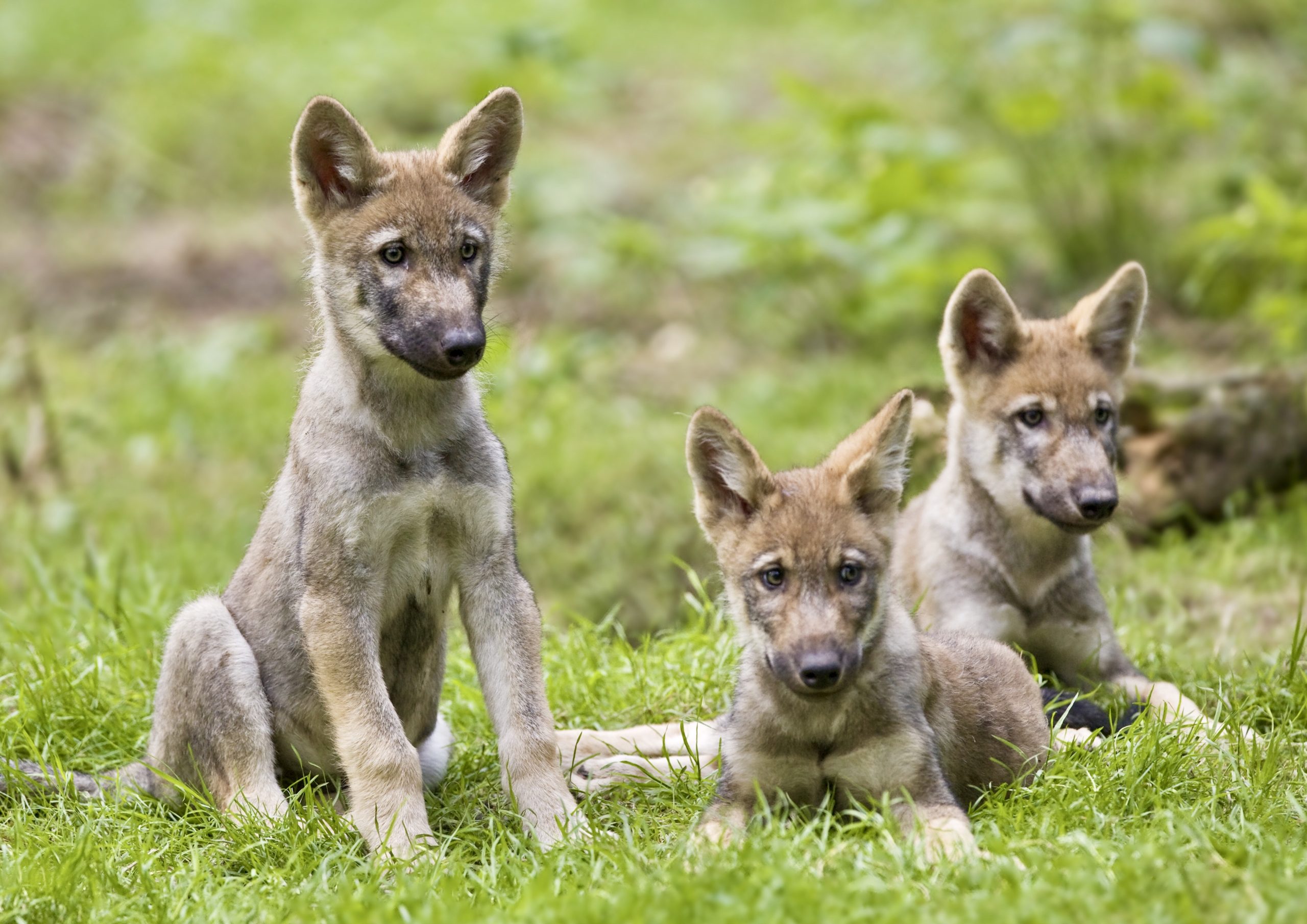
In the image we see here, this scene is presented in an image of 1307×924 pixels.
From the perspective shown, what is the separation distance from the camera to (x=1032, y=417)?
587cm

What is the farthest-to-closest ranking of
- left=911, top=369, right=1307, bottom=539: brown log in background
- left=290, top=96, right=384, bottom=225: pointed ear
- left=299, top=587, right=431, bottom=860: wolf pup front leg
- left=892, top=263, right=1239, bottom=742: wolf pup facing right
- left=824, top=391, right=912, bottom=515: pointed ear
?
1. left=911, top=369, right=1307, bottom=539: brown log in background
2. left=892, top=263, right=1239, bottom=742: wolf pup facing right
3. left=290, top=96, right=384, bottom=225: pointed ear
4. left=299, top=587, right=431, bottom=860: wolf pup front leg
5. left=824, top=391, right=912, bottom=515: pointed ear

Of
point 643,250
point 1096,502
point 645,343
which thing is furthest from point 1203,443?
point 645,343

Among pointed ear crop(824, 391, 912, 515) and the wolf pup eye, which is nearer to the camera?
pointed ear crop(824, 391, 912, 515)

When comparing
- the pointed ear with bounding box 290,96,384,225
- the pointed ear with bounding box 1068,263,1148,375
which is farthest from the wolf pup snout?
the pointed ear with bounding box 1068,263,1148,375

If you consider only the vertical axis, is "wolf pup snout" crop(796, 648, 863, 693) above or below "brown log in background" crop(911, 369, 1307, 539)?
above

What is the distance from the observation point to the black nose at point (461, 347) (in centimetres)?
471

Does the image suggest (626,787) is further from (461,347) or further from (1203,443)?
(1203,443)

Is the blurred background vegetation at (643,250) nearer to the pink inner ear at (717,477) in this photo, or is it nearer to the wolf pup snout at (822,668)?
the pink inner ear at (717,477)

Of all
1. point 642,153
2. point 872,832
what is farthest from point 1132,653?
point 642,153

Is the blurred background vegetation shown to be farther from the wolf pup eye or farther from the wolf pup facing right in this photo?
the wolf pup eye

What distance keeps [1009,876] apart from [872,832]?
1.78 ft

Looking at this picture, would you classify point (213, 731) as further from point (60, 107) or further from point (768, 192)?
point (60, 107)

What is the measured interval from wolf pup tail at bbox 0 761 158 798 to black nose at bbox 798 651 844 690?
2.66m

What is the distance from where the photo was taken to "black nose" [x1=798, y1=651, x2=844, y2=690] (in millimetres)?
4250
